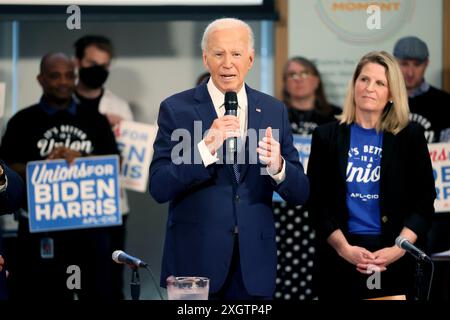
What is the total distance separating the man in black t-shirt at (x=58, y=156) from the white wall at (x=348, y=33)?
5.46 feet

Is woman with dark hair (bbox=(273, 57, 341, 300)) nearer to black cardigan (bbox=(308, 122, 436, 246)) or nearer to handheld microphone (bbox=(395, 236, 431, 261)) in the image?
black cardigan (bbox=(308, 122, 436, 246))

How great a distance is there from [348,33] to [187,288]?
4140 millimetres

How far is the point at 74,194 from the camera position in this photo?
564 cm

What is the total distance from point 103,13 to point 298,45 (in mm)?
1421

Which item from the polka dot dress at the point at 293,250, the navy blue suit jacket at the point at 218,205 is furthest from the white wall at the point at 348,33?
the navy blue suit jacket at the point at 218,205

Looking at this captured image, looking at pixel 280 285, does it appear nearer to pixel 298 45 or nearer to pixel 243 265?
pixel 298 45

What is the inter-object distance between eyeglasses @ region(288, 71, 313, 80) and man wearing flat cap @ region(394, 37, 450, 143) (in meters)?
0.59

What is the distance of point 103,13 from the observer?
6309mm

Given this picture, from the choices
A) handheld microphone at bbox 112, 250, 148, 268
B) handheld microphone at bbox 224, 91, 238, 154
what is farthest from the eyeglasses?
handheld microphone at bbox 112, 250, 148, 268

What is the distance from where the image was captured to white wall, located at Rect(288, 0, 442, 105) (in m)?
6.60

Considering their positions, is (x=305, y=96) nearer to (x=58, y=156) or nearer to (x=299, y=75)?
(x=299, y=75)

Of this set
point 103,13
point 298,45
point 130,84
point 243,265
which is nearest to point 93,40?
point 103,13

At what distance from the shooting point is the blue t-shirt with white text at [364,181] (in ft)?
13.3

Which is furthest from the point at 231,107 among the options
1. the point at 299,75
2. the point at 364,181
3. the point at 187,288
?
the point at 299,75
